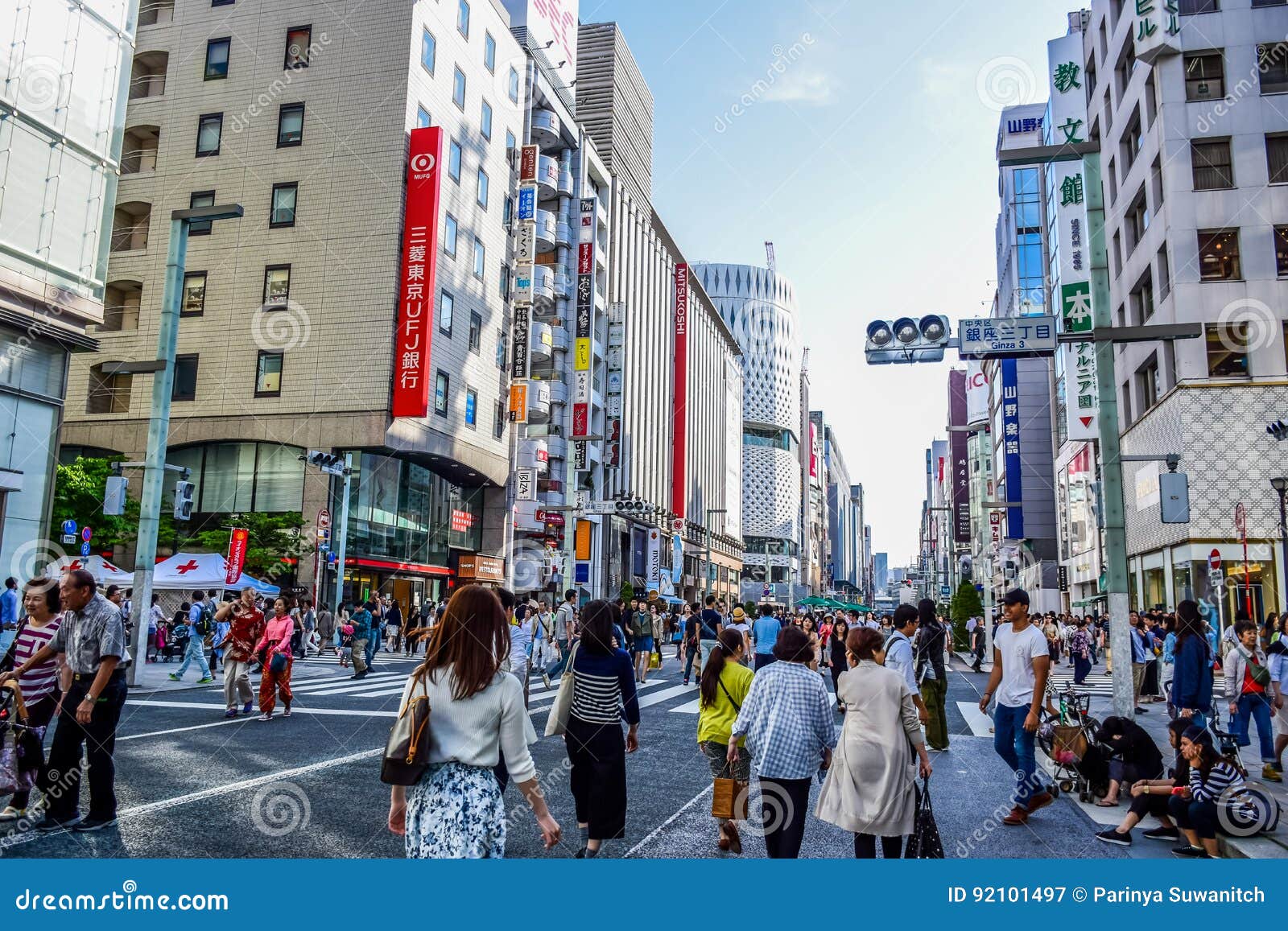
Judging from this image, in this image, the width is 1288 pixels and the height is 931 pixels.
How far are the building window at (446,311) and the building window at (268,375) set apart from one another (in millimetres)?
6631

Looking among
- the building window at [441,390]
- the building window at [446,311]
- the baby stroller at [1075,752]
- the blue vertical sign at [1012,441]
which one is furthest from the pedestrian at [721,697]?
the blue vertical sign at [1012,441]

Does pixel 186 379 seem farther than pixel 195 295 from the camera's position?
No

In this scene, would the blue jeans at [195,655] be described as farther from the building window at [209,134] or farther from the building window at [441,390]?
the building window at [209,134]

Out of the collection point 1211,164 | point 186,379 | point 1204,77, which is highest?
point 1204,77

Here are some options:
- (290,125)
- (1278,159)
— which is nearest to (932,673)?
(1278,159)

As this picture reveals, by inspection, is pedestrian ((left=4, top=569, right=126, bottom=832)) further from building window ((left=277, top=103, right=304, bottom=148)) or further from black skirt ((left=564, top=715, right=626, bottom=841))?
building window ((left=277, top=103, right=304, bottom=148))

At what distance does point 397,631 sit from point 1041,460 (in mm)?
52507

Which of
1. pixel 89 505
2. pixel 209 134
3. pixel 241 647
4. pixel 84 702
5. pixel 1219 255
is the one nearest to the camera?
pixel 84 702

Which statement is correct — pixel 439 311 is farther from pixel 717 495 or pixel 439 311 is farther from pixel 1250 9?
pixel 717 495

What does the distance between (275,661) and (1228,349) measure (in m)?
28.8

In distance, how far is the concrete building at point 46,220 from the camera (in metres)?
19.8

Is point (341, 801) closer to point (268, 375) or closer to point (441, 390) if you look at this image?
point (268, 375)

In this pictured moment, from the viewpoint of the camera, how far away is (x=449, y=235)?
39.5 metres

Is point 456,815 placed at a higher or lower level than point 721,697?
lower
